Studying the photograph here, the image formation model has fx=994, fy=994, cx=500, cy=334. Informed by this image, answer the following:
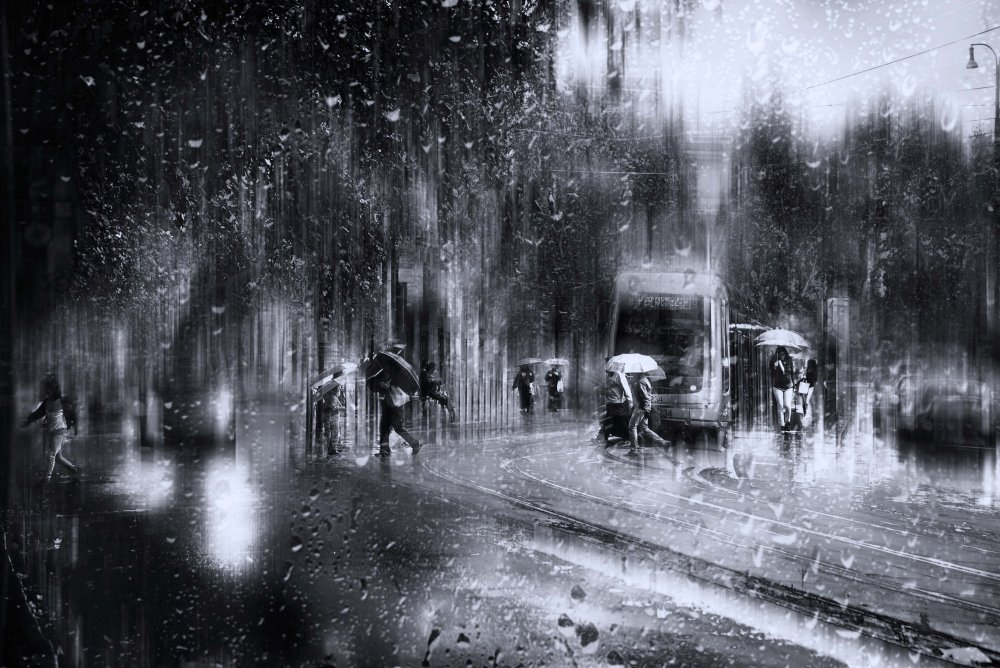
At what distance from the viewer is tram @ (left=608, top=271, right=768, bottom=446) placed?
19.3m

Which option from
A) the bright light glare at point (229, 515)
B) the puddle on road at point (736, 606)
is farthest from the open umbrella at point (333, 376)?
the puddle on road at point (736, 606)

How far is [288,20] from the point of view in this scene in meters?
9.11

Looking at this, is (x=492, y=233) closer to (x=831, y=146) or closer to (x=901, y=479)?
(x=831, y=146)

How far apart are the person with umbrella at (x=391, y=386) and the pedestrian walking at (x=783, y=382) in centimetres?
888

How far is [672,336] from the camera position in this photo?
1962 centimetres

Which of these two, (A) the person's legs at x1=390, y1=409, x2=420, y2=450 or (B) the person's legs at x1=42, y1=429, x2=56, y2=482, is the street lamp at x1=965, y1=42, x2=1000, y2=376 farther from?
(B) the person's legs at x1=42, y1=429, x2=56, y2=482

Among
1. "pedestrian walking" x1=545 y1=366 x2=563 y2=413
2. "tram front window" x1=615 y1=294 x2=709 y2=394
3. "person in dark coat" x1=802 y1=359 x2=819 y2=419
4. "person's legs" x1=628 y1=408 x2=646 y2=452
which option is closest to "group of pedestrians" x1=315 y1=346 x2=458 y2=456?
"person's legs" x1=628 y1=408 x2=646 y2=452

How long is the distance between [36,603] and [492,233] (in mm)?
25593

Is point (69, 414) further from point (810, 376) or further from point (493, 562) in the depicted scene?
point (810, 376)

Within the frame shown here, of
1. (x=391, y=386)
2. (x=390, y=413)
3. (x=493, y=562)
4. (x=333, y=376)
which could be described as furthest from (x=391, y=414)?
(x=493, y=562)

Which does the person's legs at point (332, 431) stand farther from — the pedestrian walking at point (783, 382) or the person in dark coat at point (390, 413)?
the pedestrian walking at point (783, 382)

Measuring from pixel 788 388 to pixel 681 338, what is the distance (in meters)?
3.37

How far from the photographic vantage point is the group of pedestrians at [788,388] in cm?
2094

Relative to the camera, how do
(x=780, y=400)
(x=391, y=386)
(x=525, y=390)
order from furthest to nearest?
(x=525, y=390) < (x=780, y=400) < (x=391, y=386)
